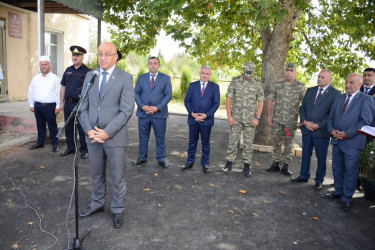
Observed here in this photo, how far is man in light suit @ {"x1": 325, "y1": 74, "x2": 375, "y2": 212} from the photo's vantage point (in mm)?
4816

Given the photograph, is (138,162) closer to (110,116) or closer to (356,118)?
(110,116)

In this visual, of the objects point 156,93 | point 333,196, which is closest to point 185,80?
point 156,93

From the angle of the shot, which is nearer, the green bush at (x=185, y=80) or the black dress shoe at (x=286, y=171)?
the black dress shoe at (x=286, y=171)

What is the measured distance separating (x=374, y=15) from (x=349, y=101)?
263 centimetres

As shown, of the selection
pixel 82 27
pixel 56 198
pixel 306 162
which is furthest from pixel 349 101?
pixel 82 27

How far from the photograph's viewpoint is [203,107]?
6.14 m

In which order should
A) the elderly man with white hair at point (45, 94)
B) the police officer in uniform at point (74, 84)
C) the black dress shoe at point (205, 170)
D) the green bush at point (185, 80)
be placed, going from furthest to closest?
the green bush at point (185, 80) → the elderly man with white hair at point (45, 94) → the police officer in uniform at point (74, 84) → the black dress shoe at point (205, 170)

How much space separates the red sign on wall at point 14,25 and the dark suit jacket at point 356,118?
11.7 metres

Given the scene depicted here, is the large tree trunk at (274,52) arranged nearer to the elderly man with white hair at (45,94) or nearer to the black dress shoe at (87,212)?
the elderly man with white hair at (45,94)

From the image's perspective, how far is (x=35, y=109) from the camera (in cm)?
688

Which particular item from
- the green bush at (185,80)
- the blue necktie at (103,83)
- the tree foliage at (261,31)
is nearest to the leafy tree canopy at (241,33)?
the tree foliage at (261,31)

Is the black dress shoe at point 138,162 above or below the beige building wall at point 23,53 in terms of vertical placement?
below

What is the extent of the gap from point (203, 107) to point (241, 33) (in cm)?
598

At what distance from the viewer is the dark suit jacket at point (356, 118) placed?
15.7 ft
